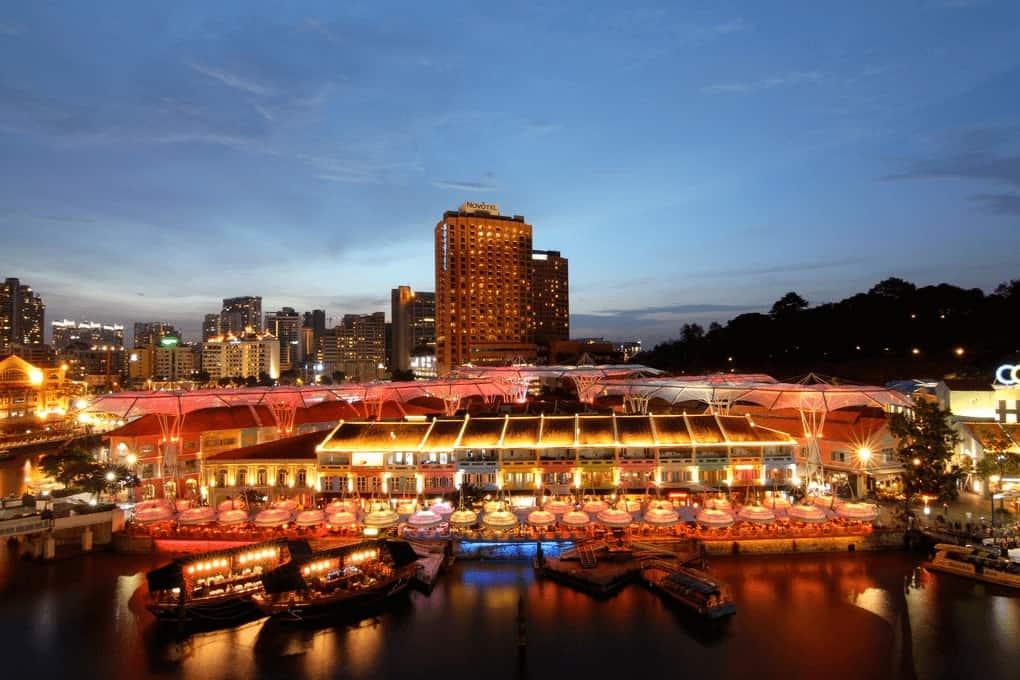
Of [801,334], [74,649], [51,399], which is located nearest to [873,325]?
[801,334]

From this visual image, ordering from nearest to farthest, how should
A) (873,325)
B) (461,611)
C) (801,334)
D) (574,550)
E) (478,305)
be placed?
(461,611) → (574,550) → (873,325) → (801,334) → (478,305)

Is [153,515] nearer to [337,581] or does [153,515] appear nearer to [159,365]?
[337,581]

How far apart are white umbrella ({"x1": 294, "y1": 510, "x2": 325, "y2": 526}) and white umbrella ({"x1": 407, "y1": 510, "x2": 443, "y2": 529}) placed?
494 cm

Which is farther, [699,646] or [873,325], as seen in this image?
[873,325]

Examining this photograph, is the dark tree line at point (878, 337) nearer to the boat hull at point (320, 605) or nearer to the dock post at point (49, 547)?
the boat hull at point (320, 605)

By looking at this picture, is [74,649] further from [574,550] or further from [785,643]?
[785,643]

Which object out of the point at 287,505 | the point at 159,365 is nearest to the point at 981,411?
the point at 287,505

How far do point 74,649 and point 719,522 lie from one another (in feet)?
93.4

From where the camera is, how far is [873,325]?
86.8m

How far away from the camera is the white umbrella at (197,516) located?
1271 inches

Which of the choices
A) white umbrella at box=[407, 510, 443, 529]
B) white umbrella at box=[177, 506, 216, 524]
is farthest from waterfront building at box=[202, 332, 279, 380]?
white umbrella at box=[407, 510, 443, 529]

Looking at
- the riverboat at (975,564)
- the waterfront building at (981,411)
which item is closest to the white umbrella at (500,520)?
the riverboat at (975,564)

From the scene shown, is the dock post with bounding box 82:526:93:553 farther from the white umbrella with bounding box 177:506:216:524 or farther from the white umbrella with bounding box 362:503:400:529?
the white umbrella with bounding box 362:503:400:529

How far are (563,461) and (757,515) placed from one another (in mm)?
10675
